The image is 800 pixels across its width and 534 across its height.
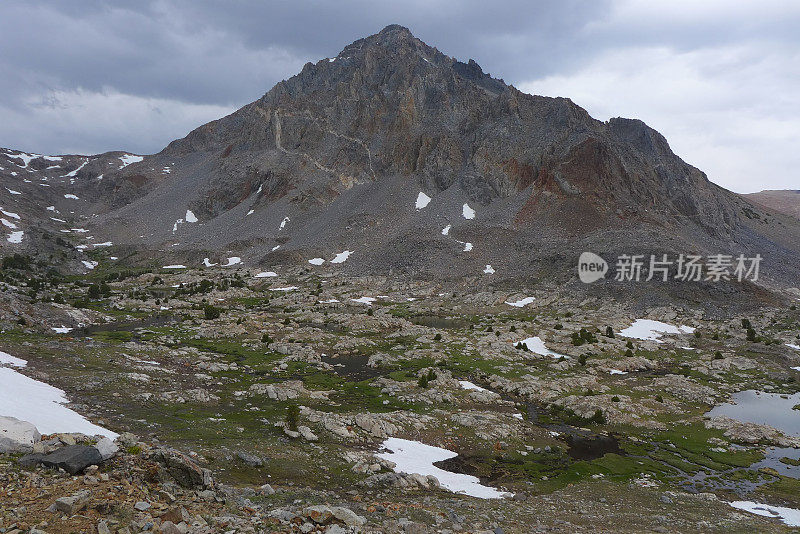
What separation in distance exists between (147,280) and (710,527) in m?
136

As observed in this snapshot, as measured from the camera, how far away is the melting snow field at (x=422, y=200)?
171 meters

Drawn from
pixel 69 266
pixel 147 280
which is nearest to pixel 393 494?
pixel 147 280

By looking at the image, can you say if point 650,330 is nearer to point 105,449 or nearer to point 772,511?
point 772,511

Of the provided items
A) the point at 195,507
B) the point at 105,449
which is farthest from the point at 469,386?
the point at 105,449

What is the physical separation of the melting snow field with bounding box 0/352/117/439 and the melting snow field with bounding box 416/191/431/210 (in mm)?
148222

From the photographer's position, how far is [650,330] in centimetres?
8162

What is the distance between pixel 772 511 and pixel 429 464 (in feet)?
62.4

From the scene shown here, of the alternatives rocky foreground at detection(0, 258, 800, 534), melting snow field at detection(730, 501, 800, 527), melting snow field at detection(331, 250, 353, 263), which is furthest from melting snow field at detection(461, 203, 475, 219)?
melting snow field at detection(730, 501, 800, 527)

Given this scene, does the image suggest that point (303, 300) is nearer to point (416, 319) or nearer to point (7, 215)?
point (416, 319)

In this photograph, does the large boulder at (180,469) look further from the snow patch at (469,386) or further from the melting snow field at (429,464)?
the snow patch at (469,386)

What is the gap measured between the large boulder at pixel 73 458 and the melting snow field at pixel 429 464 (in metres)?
15.5

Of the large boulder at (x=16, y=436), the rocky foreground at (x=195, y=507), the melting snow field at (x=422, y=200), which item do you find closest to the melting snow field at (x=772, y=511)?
the rocky foreground at (x=195, y=507)

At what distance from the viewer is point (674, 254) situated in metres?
109

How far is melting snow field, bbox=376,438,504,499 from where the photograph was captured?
24.0m
